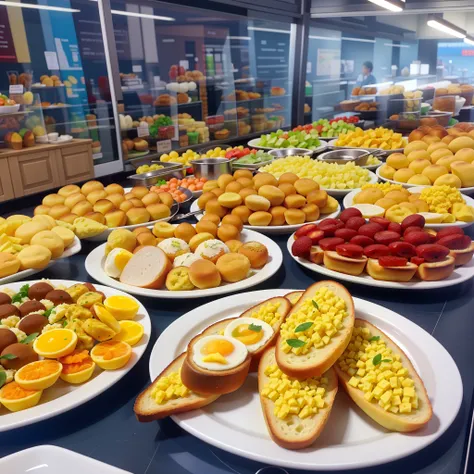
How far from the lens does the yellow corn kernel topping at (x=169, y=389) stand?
0.76 meters

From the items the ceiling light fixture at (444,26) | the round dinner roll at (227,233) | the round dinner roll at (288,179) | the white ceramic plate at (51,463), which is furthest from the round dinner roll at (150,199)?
the ceiling light fixture at (444,26)

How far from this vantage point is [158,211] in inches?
67.3

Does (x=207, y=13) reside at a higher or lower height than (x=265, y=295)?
higher

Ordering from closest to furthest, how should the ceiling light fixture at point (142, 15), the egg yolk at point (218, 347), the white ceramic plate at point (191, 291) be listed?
the egg yolk at point (218, 347) < the white ceramic plate at point (191, 291) < the ceiling light fixture at point (142, 15)

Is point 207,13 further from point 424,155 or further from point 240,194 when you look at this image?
point 240,194

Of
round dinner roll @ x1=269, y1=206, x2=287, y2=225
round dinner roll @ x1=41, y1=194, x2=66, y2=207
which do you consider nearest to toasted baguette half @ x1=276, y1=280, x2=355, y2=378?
round dinner roll @ x1=269, y1=206, x2=287, y2=225

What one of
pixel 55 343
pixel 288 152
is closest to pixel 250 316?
pixel 55 343

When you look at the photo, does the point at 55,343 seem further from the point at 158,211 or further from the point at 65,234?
the point at 158,211

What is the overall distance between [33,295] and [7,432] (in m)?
0.39

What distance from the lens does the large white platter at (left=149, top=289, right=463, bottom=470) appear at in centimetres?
67

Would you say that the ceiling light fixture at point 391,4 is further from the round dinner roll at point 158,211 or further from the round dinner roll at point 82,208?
the round dinner roll at point 82,208

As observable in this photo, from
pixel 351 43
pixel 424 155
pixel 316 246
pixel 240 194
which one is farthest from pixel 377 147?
pixel 351 43

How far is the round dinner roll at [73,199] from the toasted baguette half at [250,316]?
1.03 m

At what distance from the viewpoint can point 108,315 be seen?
3.08ft
